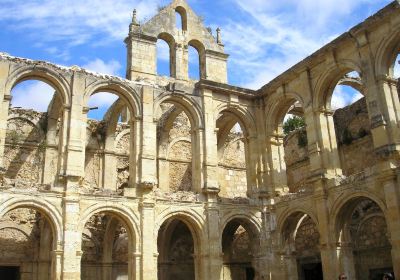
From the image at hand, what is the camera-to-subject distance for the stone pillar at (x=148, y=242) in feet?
48.8

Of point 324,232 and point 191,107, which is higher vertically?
point 191,107

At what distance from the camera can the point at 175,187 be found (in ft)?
70.1

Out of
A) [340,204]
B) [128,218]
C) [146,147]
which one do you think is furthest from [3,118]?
[340,204]

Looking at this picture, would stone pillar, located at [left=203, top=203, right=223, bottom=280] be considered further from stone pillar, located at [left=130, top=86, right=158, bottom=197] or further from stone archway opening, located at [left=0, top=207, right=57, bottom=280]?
stone archway opening, located at [left=0, top=207, right=57, bottom=280]

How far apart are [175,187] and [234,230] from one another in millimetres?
3562

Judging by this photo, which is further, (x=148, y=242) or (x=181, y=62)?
(x=181, y=62)

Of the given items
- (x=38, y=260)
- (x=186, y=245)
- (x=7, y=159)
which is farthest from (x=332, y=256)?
(x=7, y=159)

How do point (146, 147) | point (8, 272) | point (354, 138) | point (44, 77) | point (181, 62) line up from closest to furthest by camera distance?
point (44, 77)
point (146, 147)
point (8, 272)
point (354, 138)
point (181, 62)

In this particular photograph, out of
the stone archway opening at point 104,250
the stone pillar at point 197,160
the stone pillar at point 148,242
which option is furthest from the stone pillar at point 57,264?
the stone pillar at point 197,160

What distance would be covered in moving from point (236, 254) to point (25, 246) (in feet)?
27.7

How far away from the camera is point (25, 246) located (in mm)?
17719

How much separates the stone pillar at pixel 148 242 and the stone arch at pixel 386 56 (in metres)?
8.22

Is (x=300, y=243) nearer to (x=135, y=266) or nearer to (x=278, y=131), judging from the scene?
(x=278, y=131)

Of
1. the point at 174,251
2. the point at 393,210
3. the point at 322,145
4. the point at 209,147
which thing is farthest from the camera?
the point at 174,251
